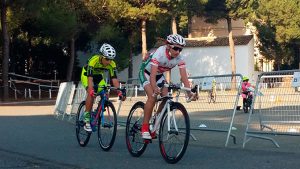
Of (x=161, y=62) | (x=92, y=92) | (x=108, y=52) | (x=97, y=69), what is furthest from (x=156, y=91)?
(x=97, y=69)

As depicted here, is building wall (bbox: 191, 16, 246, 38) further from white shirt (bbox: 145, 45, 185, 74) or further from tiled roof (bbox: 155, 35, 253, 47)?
white shirt (bbox: 145, 45, 185, 74)

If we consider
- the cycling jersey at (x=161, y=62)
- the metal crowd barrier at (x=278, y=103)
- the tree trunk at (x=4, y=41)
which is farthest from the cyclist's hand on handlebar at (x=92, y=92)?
the tree trunk at (x=4, y=41)

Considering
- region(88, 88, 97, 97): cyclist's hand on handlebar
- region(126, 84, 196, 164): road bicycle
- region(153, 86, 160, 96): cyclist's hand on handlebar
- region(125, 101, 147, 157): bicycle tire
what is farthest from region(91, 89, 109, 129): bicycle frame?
region(153, 86, 160, 96): cyclist's hand on handlebar

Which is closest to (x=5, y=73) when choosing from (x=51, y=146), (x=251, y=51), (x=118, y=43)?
(x=118, y=43)

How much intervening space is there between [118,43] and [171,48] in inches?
1617

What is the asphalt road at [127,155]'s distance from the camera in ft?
29.4

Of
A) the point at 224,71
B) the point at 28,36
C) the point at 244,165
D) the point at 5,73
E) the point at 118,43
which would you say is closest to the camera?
the point at 244,165

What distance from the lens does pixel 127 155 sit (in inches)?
401

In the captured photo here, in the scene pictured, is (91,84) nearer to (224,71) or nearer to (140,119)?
(140,119)

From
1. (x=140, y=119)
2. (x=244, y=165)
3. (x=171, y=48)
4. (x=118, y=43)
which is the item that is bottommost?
(x=244, y=165)

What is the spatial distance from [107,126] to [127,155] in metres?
0.83

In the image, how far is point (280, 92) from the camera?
1103cm

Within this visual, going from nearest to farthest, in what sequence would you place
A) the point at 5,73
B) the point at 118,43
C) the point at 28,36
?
the point at 5,73 → the point at 28,36 → the point at 118,43

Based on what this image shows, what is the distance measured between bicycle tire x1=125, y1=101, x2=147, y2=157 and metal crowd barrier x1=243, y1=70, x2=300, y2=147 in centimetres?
223
